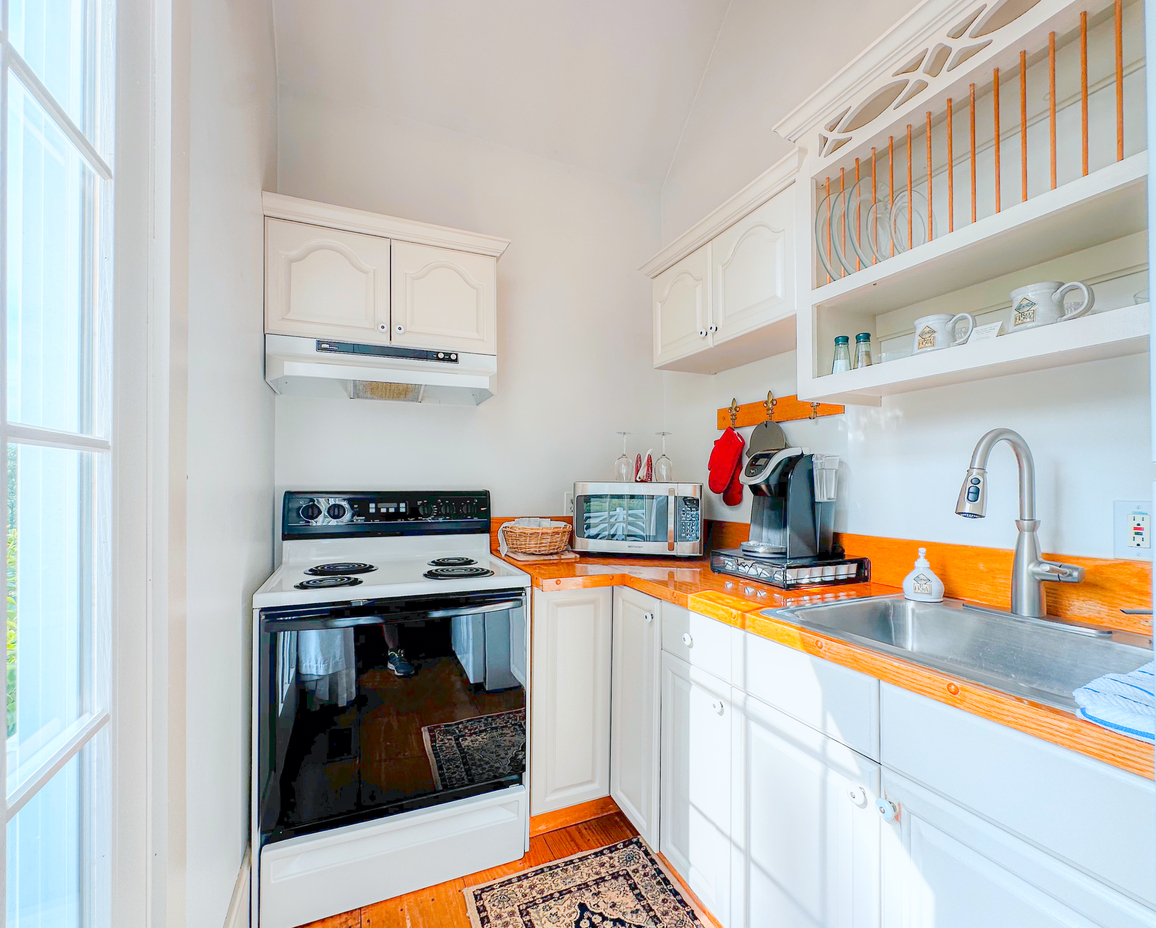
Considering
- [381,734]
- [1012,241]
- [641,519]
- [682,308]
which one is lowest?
[381,734]

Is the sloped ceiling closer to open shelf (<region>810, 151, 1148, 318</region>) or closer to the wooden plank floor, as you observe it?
open shelf (<region>810, 151, 1148, 318</region>)

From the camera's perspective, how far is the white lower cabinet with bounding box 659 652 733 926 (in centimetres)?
136

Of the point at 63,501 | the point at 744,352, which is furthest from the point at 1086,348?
the point at 63,501

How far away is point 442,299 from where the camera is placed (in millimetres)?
1988

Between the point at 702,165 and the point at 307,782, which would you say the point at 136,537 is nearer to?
the point at 307,782

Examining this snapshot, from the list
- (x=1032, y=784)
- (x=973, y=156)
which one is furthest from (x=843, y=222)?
(x=1032, y=784)

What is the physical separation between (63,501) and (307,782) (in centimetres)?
121

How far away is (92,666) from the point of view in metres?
0.71

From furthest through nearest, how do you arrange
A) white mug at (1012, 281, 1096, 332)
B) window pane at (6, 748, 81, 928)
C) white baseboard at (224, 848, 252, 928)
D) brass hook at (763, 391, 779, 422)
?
brass hook at (763, 391, 779, 422), white baseboard at (224, 848, 252, 928), white mug at (1012, 281, 1096, 332), window pane at (6, 748, 81, 928)

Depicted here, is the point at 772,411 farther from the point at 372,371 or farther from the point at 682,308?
the point at 372,371

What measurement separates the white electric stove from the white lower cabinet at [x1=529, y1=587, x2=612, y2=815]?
2.4 inches

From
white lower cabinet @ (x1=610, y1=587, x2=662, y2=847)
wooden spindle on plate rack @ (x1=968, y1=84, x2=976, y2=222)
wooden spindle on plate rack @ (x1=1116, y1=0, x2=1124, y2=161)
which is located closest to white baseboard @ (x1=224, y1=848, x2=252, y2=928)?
white lower cabinet @ (x1=610, y1=587, x2=662, y2=847)

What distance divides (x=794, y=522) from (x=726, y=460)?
1.97 feet

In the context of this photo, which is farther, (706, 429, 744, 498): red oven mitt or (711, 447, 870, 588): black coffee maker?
(706, 429, 744, 498): red oven mitt
